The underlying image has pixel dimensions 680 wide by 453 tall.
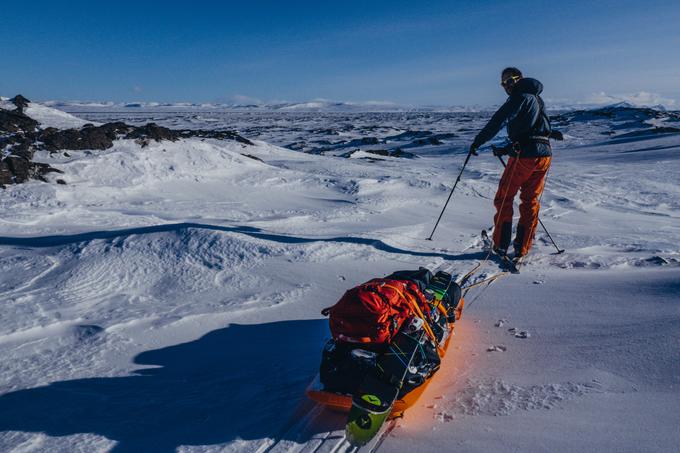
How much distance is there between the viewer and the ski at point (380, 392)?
75.6 inches

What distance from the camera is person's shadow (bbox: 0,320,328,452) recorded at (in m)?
2.07

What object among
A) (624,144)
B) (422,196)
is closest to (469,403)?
(422,196)

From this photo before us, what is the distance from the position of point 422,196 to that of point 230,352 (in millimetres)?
4880

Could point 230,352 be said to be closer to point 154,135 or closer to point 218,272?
point 218,272

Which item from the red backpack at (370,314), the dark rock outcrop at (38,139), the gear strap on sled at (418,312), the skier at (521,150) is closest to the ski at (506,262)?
the skier at (521,150)

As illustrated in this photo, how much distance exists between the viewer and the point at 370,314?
2182mm

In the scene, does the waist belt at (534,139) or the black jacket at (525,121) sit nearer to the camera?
the black jacket at (525,121)

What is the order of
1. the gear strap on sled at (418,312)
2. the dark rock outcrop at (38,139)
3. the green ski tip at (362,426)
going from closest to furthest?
the green ski tip at (362,426), the gear strap on sled at (418,312), the dark rock outcrop at (38,139)

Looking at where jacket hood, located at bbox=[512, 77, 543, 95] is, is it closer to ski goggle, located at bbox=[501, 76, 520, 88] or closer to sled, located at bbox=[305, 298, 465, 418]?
ski goggle, located at bbox=[501, 76, 520, 88]

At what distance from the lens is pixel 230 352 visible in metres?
2.81

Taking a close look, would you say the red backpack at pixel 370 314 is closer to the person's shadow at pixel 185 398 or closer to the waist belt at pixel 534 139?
the person's shadow at pixel 185 398

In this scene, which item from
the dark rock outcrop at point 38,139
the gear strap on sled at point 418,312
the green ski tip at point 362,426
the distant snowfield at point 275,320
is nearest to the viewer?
the green ski tip at point 362,426

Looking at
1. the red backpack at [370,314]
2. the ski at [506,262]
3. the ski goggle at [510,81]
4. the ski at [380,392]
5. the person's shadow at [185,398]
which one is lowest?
the person's shadow at [185,398]

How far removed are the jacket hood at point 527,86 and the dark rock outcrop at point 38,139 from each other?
5.83 metres
